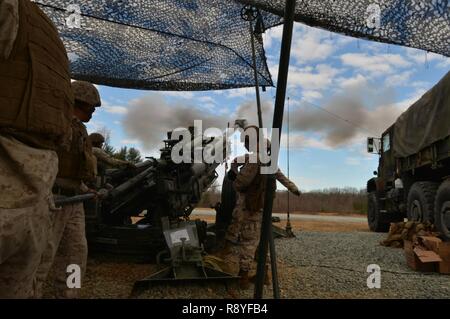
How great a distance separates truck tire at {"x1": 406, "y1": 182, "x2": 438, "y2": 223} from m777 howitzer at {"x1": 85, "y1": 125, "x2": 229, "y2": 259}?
379 centimetres

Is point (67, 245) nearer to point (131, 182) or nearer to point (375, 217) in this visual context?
point (131, 182)

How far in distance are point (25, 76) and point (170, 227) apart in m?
3.48

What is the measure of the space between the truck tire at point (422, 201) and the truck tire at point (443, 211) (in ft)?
1.40

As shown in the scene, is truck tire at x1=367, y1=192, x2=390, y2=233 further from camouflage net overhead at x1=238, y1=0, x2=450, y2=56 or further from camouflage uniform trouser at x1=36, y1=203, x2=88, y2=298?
camouflage uniform trouser at x1=36, y1=203, x2=88, y2=298

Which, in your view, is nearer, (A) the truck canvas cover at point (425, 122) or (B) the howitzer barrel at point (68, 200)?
(B) the howitzer barrel at point (68, 200)

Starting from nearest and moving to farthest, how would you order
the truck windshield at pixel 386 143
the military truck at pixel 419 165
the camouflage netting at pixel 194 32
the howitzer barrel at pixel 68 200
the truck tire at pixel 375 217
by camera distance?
the howitzer barrel at pixel 68 200
the camouflage netting at pixel 194 32
the military truck at pixel 419 165
the truck windshield at pixel 386 143
the truck tire at pixel 375 217

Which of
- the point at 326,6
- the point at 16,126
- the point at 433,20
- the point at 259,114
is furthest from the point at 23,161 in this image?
the point at 433,20

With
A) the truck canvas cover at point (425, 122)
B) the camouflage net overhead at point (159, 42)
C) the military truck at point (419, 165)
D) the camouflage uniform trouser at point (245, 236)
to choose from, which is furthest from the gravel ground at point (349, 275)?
the camouflage net overhead at point (159, 42)

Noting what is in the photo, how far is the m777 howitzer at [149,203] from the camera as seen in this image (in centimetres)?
519

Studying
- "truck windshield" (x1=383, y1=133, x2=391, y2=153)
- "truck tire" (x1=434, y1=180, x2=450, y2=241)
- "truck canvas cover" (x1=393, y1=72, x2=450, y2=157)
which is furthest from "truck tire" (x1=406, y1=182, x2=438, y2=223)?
"truck windshield" (x1=383, y1=133, x2=391, y2=153)

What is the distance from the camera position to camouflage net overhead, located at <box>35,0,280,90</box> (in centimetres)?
440

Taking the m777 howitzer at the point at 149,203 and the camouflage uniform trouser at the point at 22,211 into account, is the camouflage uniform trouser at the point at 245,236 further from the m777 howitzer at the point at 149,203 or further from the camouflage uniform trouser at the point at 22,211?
the camouflage uniform trouser at the point at 22,211
